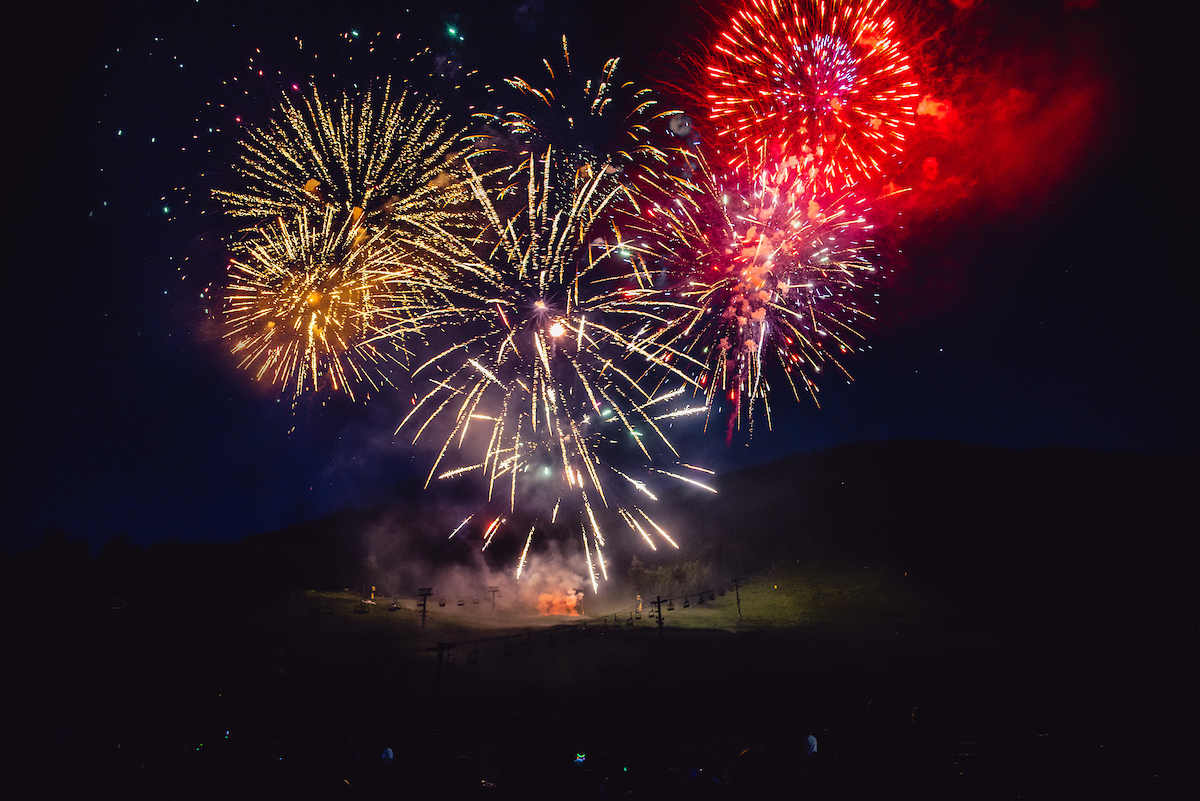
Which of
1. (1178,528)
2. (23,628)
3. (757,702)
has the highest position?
(1178,528)

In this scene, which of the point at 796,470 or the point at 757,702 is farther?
the point at 796,470

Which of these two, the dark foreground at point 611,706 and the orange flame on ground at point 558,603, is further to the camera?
the orange flame on ground at point 558,603

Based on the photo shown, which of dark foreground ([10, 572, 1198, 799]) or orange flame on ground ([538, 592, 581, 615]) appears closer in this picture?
dark foreground ([10, 572, 1198, 799])

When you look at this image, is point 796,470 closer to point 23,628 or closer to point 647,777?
point 23,628

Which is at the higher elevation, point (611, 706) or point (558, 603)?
point (558, 603)

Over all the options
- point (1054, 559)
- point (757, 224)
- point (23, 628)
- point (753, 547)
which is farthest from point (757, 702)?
point (753, 547)

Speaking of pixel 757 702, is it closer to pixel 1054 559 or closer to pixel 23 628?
pixel 23 628

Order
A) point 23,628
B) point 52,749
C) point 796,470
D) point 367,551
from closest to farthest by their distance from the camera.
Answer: point 52,749 → point 23,628 → point 367,551 → point 796,470

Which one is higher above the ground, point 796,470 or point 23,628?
point 796,470

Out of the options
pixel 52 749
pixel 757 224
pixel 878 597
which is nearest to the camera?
pixel 52 749

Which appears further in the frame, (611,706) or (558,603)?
(558,603)
